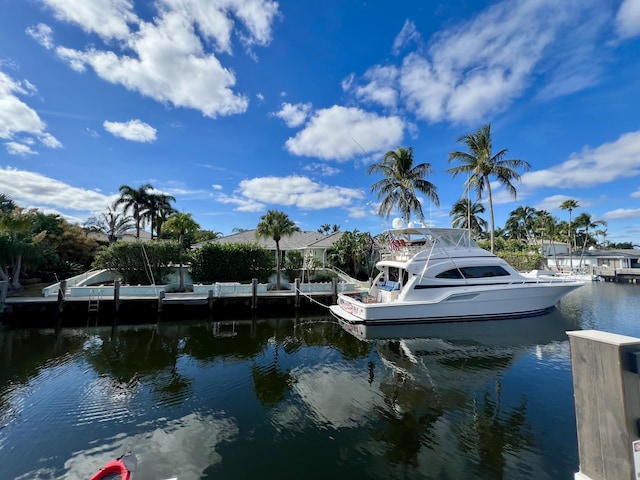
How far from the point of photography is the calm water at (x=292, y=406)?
16.4 feet

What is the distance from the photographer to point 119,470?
4129 millimetres

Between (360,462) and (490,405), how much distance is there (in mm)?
3785

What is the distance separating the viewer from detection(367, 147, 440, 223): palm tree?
71.1 ft

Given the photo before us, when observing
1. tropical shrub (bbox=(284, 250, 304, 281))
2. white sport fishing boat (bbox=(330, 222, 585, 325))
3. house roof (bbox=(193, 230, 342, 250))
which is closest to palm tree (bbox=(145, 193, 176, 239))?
house roof (bbox=(193, 230, 342, 250))

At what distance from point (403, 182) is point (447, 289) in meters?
10.6

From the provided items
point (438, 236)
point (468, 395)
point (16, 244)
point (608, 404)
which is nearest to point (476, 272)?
point (438, 236)

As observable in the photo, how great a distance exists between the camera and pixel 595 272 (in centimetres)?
3653

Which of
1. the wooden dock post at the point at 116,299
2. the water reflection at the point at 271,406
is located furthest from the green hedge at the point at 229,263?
the water reflection at the point at 271,406

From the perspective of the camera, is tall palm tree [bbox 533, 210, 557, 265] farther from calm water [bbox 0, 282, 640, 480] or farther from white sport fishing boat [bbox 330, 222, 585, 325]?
calm water [bbox 0, 282, 640, 480]

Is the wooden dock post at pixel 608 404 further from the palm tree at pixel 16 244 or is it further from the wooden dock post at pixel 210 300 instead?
the palm tree at pixel 16 244

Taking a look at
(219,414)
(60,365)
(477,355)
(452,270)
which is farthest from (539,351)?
(60,365)

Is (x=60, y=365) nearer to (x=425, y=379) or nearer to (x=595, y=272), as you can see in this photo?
(x=425, y=379)

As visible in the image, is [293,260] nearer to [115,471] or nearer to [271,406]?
[271,406]

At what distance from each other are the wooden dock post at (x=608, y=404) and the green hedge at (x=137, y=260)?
22.5 m
